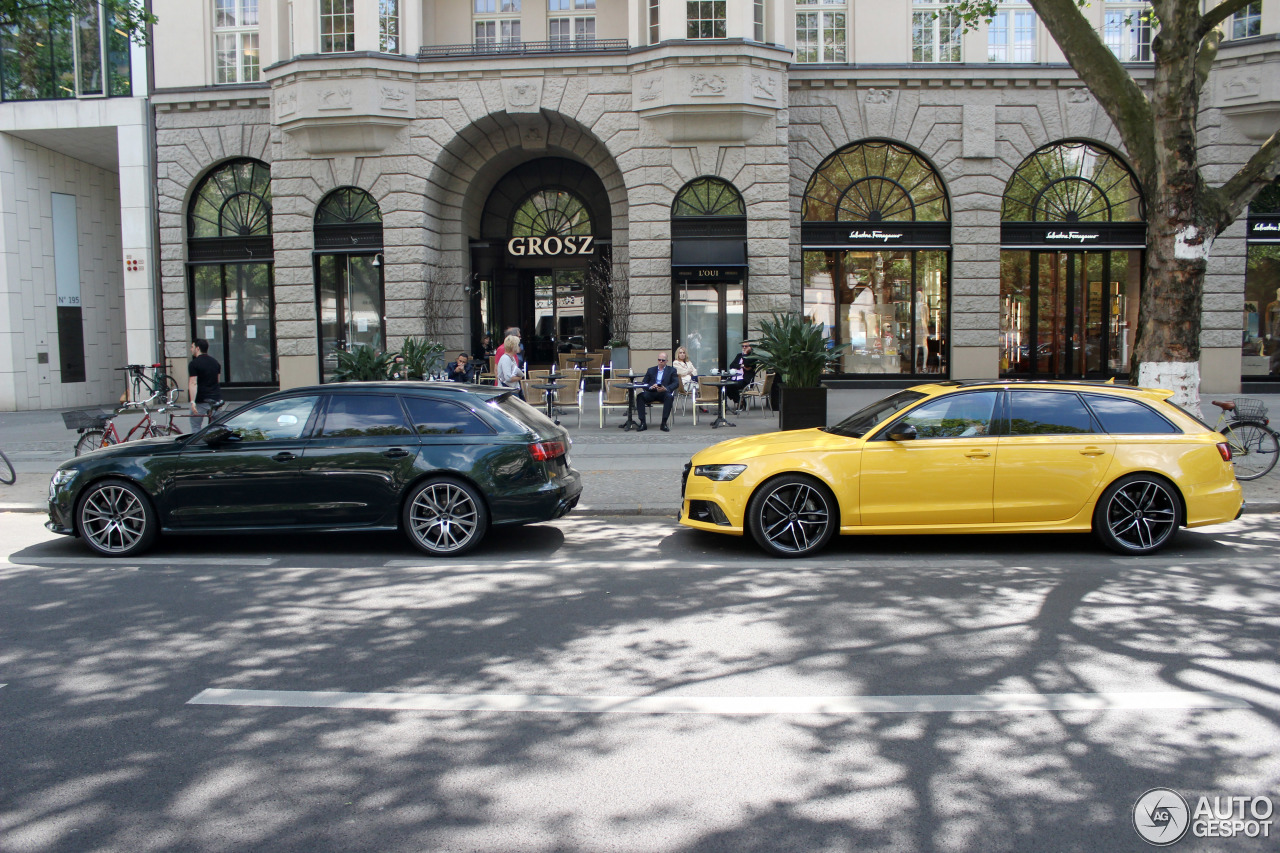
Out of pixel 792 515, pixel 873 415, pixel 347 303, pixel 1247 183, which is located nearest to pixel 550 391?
pixel 347 303

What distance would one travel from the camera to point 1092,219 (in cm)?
2241

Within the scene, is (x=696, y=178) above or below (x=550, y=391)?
above

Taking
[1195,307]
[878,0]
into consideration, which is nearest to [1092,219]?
[878,0]

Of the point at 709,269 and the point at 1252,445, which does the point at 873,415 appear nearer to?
the point at 1252,445

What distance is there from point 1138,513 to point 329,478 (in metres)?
6.57

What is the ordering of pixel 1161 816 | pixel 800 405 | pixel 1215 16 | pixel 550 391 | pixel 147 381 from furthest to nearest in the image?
pixel 147 381
pixel 550 391
pixel 800 405
pixel 1215 16
pixel 1161 816

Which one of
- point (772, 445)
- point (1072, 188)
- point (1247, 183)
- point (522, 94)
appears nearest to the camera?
point (772, 445)

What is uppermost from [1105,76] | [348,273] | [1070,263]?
[1105,76]

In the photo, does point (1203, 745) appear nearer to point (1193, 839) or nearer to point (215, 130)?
point (1193, 839)

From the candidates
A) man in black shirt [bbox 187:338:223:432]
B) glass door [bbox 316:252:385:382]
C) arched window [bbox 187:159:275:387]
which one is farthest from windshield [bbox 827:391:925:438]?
arched window [bbox 187:159:275:387]

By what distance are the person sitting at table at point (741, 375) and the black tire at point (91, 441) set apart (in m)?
10.0

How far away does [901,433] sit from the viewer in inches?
304

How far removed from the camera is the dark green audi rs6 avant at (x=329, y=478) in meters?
7.88

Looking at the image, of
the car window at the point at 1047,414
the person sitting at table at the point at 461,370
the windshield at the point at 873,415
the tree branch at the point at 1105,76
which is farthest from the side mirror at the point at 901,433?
the person sitting at table at the point at 461,370
